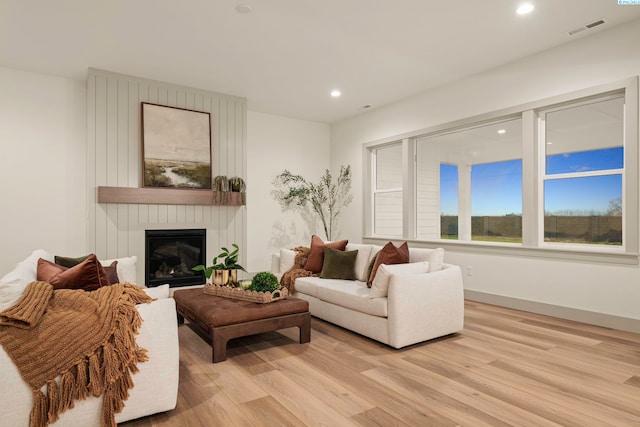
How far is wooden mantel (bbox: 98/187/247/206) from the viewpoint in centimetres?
495

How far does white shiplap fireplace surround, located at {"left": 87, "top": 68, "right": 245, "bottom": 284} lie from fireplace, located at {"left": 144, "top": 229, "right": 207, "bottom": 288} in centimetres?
9

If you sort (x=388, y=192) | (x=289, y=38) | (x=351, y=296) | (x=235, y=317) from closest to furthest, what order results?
(x=235, y=317) < (x=351, y=296) < (x=289, y=38) < (x=388, y=192)

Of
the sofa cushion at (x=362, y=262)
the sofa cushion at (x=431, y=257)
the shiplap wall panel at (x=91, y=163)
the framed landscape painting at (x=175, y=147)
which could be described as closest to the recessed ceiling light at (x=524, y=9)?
the sofa cushion at (x=431, y=257)

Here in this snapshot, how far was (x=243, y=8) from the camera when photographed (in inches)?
137

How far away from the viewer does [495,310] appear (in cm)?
453

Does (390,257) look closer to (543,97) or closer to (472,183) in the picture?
(472,183)

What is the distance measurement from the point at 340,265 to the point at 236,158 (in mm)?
2711

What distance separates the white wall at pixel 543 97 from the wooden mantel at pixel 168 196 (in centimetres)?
290

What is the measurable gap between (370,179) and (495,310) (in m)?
3.09

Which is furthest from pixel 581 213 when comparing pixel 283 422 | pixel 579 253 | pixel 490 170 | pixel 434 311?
pixel 283 422

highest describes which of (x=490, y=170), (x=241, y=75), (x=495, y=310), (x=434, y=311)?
(x=241, y=75)

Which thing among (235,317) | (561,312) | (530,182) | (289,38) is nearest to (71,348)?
(235,317)

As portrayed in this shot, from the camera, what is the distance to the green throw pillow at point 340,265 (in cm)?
431

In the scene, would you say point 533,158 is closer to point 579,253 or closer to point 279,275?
point 579,253
